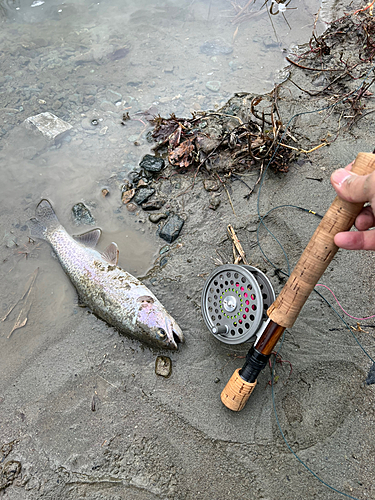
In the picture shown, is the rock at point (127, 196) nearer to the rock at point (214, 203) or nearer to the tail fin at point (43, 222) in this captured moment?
the tail fin at point (43, 222)

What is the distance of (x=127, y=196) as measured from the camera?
4.87 metres

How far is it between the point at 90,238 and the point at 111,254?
584mm

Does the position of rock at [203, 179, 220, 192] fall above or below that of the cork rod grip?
below

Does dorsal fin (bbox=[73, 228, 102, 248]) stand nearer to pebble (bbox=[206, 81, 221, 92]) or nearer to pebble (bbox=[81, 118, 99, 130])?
pebble (bbox=[81, 118, 99, 130])

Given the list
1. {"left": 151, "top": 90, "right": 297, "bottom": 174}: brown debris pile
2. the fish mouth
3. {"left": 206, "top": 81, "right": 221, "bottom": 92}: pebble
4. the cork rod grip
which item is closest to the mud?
the fish mouth

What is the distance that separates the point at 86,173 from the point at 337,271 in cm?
428

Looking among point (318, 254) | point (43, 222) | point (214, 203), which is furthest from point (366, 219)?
point (43, 222)

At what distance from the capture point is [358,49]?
20.6 ft

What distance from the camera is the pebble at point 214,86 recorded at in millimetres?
6435

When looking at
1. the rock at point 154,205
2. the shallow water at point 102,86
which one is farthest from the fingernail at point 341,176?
the rock at point 154,205

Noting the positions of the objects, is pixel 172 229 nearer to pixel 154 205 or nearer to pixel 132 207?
pixel 154 205

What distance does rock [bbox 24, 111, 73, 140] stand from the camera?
5.88 metres

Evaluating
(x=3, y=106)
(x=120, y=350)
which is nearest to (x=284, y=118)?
(x=120, y=350)

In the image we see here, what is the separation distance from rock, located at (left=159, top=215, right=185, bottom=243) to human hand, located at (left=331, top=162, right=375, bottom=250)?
2.51 meters
